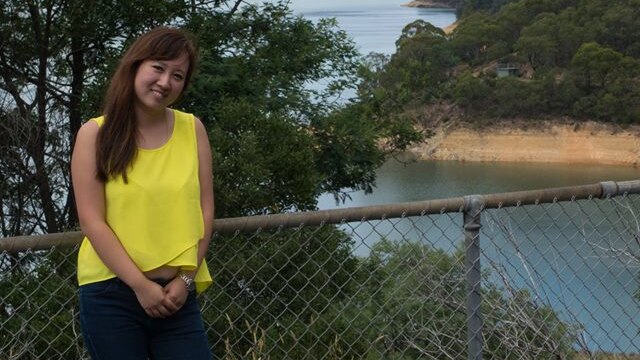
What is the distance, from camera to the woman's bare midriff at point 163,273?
2.29m

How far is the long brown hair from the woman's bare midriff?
9.5 inches

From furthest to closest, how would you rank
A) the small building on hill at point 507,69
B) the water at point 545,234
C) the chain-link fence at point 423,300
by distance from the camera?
the small building on hill at point 507,69, the water at point 545,234, the chain-link fence at point 423,300

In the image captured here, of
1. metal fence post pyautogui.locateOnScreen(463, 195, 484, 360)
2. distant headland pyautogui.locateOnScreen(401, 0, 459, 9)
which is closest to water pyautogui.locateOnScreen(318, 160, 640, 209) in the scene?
metal fence post pyautogui.locateOnScreen(463, 195, 484, 360)

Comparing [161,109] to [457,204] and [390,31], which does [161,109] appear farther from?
[390,31]

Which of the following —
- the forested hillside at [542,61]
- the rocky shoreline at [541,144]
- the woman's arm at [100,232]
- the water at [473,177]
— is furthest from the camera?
the rocky shoreline at [541,144]

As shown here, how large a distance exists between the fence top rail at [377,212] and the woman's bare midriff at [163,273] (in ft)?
2.21

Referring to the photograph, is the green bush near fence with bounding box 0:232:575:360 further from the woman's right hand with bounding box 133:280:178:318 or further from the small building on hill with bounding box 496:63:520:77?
the small building on hill with bounding box 496:63:520:77

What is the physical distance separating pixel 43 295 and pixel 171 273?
8.10ft

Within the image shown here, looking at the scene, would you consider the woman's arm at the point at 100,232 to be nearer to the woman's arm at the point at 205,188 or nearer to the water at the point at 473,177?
the woman's arm at the point at 205,188

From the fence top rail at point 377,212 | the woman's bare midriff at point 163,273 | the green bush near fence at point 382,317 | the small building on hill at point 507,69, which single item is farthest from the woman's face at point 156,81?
the small building on hill at point 507,69

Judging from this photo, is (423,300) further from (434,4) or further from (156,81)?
(434,4)

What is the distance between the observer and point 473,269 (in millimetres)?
3434

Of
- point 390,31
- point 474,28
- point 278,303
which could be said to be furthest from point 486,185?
point 390,31

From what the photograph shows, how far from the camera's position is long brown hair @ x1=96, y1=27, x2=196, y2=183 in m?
2.25
